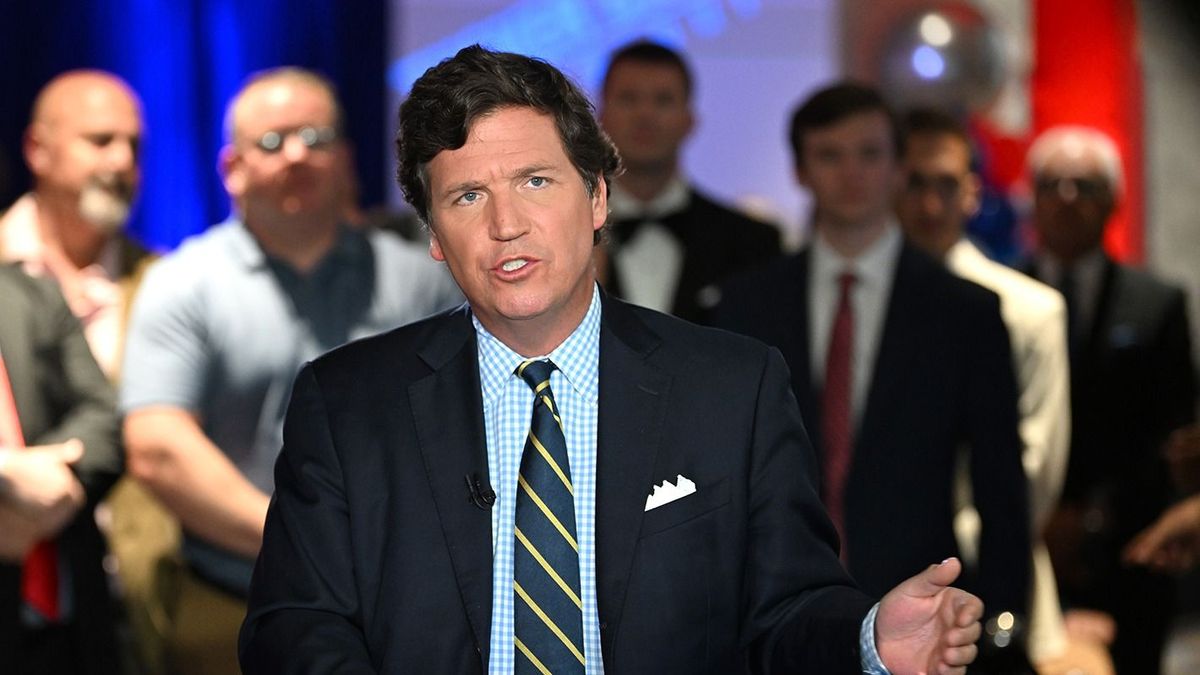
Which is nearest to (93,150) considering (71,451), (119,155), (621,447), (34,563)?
(119,155)

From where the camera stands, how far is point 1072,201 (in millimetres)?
6039

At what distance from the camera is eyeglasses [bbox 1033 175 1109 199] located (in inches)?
237

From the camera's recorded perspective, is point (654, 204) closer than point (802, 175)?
No

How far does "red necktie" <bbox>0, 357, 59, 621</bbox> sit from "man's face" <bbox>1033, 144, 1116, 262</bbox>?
3253 mm

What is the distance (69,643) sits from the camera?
4379 millimetres

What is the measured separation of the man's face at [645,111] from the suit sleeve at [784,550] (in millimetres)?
2745

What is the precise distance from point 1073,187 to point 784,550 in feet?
12.1

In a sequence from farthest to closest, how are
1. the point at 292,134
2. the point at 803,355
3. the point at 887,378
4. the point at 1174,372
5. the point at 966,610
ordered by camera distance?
the point at 1174,372 → the point at 292,134 → the point at 803,355 → the point at 887,378 → the point at 966,610

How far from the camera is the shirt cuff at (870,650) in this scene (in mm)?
2447

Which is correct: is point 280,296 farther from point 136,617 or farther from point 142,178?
point 142,178

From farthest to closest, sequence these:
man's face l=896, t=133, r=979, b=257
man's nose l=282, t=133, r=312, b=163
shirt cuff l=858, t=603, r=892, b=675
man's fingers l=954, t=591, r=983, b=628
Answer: man's face l=896, t=133, r=979, b=257, man's nose l=282, t=133, r=312, b=163, shirt cuff l=858, t=603, r=892, b=675, man's fingers l=954, t=591, r=983, b=628

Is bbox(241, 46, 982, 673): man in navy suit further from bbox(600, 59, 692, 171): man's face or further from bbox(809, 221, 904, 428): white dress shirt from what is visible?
bbox(600, 59, 692, 171): man's face

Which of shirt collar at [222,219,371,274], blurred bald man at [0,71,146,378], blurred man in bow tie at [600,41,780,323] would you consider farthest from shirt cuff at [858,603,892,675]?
blurred bald man at [0,71,146,378]

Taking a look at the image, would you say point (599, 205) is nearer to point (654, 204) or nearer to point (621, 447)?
point (621, 447)
